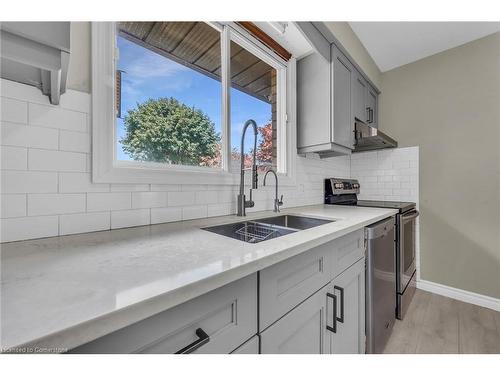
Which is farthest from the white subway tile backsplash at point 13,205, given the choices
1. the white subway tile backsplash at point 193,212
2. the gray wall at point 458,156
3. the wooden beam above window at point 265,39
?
the gray wall at point 458,156

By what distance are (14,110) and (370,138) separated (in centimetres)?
243

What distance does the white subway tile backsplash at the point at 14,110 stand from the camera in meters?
0.73

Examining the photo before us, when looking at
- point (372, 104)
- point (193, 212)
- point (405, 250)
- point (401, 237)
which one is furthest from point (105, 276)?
point (372, 104)

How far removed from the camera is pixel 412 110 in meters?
2.48

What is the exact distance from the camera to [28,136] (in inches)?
30.5

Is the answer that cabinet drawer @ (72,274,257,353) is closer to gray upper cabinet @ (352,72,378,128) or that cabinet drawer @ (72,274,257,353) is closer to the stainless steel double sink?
the stainless steel double sink

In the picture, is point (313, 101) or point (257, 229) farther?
point (313, 101)

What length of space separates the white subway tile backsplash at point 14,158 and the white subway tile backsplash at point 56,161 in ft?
0.04

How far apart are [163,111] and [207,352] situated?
1.13m

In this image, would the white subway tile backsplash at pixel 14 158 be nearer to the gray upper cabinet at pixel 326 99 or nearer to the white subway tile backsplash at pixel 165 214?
the white subway tile backsplash at pixel 165 214

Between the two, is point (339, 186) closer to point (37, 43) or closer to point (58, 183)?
point (58, 183)

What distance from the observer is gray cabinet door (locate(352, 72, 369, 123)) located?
2.17 meters
